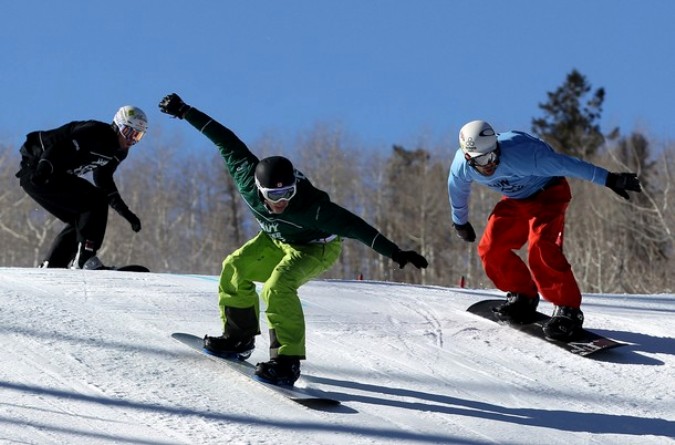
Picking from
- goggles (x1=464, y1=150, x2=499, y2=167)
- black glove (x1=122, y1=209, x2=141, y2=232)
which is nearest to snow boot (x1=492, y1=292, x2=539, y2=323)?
goggles (x1=464, y1=150, x2=499, y2=167)

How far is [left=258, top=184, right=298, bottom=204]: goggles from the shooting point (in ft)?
20.1

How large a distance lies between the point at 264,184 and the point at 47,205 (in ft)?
16.8

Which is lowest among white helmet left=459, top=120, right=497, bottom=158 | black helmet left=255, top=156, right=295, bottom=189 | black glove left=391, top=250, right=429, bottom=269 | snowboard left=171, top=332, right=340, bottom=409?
snowboard left=171, top=332, right=340, bottom=409

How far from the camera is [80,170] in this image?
1052 cm

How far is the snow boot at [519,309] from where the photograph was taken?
8094 mm

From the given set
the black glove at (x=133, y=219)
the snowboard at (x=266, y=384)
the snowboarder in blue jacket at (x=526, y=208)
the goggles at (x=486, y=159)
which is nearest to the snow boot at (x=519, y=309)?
the snowboarder in blue jacket at (x=526, y=208)

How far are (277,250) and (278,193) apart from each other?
0.55 meters

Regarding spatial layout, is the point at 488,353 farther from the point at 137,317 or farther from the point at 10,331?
the point at 10,331

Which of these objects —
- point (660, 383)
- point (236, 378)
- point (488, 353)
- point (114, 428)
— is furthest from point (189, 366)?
point (660, 383)

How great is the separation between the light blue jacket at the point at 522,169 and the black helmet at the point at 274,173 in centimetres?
202

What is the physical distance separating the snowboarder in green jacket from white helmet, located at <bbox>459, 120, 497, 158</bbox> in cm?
152

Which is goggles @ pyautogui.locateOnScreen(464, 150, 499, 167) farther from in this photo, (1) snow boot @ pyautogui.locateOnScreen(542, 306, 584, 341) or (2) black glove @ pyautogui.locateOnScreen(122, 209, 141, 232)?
(2) black glove @ pyautogui.locateOnScreen(122, 209, 141, 232)

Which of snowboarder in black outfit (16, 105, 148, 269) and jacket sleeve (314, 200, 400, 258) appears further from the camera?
snowboarder in black outfit (16, 105, 148, 269)

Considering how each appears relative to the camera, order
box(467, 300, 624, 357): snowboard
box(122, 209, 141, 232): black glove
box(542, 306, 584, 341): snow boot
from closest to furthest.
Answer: box(467, 300, 624, 357): snowboard
box(542, 306, 584, 341): snow boot
box(122, 209, 141, 232): black glove
